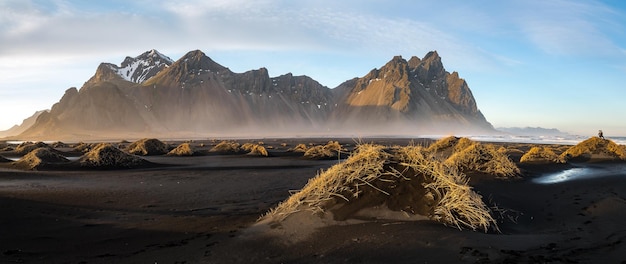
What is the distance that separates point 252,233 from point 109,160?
1936 cm

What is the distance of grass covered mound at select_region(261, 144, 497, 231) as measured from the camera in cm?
837

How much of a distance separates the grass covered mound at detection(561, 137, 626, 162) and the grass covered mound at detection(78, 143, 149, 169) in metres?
28.2

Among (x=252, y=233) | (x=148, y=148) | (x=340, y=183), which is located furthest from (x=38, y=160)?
(x=340, y=183)

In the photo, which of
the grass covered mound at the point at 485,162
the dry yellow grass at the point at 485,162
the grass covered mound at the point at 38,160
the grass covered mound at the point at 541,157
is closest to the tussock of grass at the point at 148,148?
the grass covered mound at the point at 38,160

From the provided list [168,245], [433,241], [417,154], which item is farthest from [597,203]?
[168,245]

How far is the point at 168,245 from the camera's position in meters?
7.85

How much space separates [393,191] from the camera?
9.19 m

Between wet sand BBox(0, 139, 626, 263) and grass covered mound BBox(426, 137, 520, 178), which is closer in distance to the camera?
wet sand BBox(0, 139, 626, 263)

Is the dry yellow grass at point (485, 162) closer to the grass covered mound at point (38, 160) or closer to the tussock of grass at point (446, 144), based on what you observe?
the tussock of grass at point (446, 144)

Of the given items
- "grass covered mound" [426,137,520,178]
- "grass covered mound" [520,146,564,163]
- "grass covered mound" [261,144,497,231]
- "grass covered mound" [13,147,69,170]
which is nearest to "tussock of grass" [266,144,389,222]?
"grass covered mound" [261,144,497,231]

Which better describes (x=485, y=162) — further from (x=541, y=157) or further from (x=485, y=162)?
(x=541, y=157)

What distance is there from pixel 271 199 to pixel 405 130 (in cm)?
19107

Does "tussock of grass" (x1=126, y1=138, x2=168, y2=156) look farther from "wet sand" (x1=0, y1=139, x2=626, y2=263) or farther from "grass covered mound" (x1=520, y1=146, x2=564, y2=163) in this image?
"grass covered mound" (x1=520, y1=146, x2=564, y2=163)

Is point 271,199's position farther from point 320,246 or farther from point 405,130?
point 405,130
